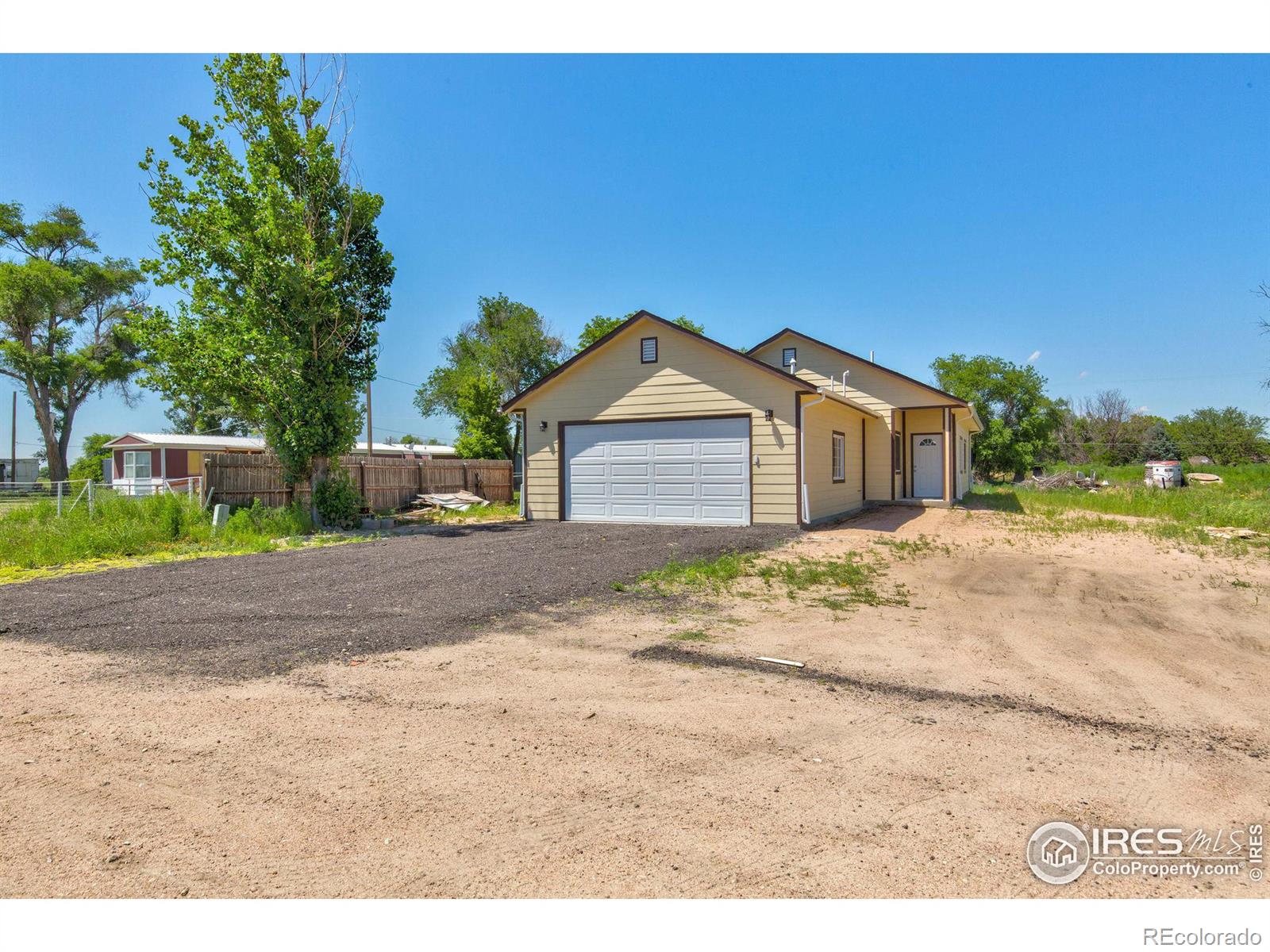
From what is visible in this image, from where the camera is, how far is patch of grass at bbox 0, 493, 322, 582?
10.3 m

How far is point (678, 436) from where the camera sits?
48.5 ft

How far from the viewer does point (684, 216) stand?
18.8m

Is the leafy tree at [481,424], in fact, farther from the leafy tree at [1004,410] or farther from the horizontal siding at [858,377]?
the leafy tree at [1004,410]

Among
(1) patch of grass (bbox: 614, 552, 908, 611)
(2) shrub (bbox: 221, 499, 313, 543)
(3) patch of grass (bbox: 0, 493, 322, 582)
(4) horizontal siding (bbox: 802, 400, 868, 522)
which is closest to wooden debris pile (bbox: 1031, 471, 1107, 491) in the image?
(4) horizontal siding (bbox: 802, 400, 868, 522)

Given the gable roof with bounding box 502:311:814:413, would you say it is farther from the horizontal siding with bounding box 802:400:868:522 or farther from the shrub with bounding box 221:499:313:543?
the shrub with bounding box 221:499:313:543

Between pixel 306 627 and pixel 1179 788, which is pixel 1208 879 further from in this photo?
pixel 306 627

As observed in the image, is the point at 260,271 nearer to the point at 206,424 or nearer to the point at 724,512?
the point at 724,512

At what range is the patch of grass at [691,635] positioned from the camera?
5.54 metres

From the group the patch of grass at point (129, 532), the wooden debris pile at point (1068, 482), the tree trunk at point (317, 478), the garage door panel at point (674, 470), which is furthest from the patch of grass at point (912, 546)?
the wooden debris pile at point (1068, 482)

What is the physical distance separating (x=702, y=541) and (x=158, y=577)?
789 centimetres

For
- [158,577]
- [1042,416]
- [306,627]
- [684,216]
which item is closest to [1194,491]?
[684,216]

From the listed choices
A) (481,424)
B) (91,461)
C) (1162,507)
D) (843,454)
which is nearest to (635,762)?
(843,454)

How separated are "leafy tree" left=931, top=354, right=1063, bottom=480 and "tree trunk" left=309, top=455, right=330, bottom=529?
33448 millimetres

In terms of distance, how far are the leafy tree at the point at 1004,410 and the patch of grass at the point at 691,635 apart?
118 ft
